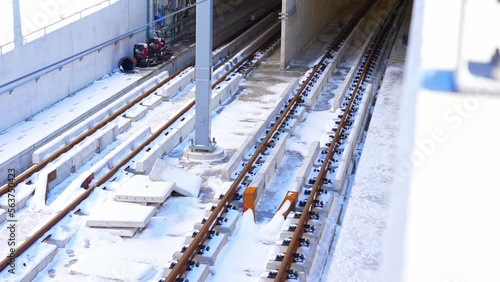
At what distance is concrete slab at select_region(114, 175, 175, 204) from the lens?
35.9 ft

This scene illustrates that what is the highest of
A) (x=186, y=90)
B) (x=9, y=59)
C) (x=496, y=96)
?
(x=496, y=96)

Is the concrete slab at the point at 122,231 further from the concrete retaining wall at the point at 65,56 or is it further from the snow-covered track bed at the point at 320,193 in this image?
the concrete retaining wall at the point at 65,56

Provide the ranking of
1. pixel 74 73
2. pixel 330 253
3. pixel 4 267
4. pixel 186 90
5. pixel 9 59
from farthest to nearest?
pixel 186 90 < pixel 74 73 < pixel 9 59 < pixel 330 253 < pixel 4 267

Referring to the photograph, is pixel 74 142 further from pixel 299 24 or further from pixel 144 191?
pixel 299 24

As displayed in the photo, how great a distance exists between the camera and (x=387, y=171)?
1129 centimetres

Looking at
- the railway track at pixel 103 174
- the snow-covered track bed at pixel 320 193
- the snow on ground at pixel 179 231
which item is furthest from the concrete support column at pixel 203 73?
the snow-covered track bed at pixel 320 193

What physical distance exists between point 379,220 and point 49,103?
885 cm

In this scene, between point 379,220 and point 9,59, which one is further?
point 9,59

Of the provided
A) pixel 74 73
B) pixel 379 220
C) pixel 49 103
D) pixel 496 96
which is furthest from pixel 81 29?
pixel 496 96

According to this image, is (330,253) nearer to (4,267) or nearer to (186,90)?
(4,267)

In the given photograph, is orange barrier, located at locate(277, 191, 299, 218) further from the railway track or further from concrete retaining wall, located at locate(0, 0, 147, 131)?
concrete retaining wall, located at locate(0, 0, 147, 131)

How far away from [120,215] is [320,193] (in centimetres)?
314

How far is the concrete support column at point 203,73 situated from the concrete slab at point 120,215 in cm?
261

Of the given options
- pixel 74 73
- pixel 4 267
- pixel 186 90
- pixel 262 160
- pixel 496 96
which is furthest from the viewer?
Result: pixel 186 90
